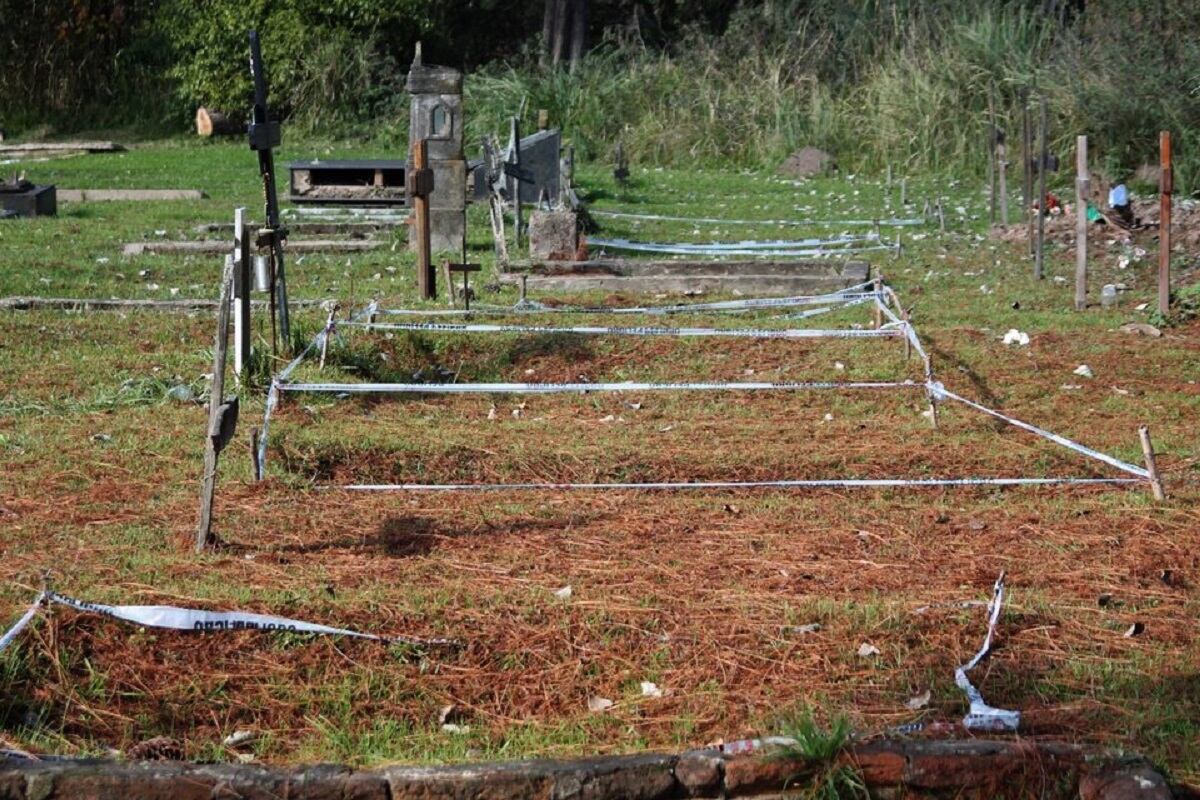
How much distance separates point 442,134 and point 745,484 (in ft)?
27.6

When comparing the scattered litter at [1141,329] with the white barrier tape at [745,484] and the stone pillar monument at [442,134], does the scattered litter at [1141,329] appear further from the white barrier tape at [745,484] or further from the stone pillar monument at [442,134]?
the stone pillar monument at [442,134]

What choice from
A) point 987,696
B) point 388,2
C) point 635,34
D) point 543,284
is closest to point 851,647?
point 987,696

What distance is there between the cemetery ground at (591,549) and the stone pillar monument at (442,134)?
3.46 m

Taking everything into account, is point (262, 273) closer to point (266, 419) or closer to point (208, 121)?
point (266, 419)

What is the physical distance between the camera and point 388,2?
1220 inches

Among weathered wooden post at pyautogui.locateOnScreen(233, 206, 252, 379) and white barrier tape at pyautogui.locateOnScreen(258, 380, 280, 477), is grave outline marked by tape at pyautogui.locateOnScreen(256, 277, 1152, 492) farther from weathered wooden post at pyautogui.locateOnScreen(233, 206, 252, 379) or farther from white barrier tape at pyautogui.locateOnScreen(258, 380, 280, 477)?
weathered wooden post at pyautogui.locateOnScreen(233, 206, 252, 379)

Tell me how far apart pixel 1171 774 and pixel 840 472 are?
11.2 feet

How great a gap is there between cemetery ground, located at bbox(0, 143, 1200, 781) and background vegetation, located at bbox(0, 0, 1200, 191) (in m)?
11.2

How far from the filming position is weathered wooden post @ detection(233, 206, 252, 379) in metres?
8.55

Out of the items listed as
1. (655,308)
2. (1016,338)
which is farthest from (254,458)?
(1016,338)

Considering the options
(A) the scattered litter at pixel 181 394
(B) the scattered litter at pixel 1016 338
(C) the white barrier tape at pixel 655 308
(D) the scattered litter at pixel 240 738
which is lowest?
(D) the scattered litter at pixel 240 738

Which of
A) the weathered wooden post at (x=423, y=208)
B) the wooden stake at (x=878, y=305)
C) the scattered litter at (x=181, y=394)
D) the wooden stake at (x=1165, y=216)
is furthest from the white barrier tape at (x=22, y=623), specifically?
the wooden stake at (x=1165, y=216)

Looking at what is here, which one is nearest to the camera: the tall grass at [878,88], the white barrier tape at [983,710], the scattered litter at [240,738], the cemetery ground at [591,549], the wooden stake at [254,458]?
the white barrier tape at [983,710]

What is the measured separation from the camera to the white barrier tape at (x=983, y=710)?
4551 millimetres
